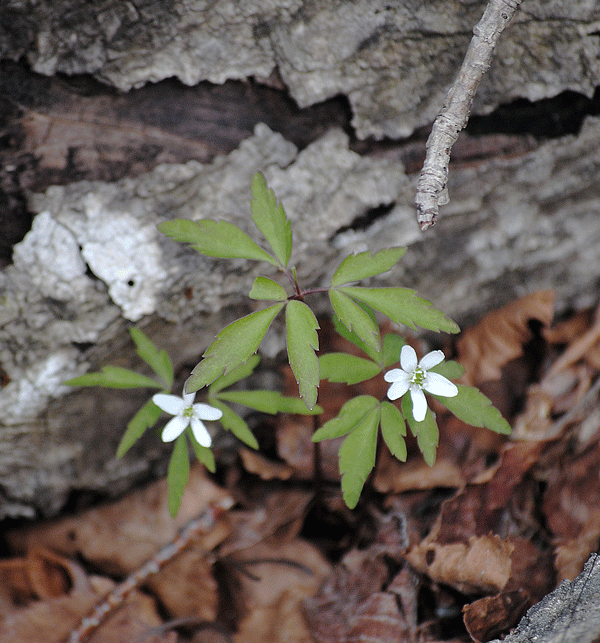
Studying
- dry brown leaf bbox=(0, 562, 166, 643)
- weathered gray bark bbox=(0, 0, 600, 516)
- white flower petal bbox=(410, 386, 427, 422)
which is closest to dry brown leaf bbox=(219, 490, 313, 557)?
dry brown leaf bbox=(0, 562, 166, 643)

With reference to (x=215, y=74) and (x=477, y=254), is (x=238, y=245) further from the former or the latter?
(x=477, y=254)

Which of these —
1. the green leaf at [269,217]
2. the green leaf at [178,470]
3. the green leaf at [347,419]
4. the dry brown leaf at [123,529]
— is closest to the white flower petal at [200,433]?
the green leaf at [178,470]

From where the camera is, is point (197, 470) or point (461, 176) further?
point (197, 470)

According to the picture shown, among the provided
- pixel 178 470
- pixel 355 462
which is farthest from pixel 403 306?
pixel 178 470

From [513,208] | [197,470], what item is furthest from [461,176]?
[197,470]

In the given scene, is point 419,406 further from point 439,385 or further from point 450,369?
point 450,369
